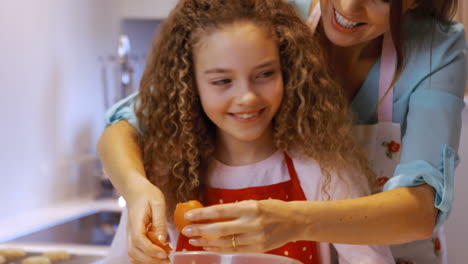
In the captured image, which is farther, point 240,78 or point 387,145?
point 387,145

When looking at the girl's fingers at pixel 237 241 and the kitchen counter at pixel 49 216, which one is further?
the kitchen counter at pixel 49 216

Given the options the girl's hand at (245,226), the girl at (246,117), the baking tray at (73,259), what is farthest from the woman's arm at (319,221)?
the baking tray at (73,259)

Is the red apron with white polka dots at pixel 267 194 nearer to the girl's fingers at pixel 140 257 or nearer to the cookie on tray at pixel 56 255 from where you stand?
the girl's fingers at pixel 140 257

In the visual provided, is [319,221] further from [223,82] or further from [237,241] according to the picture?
[223,82]

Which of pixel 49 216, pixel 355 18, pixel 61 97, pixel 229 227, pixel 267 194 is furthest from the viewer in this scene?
pixel 61 97

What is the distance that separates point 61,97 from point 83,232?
0.53 metres

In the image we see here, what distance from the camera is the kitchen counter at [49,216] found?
1864 millimetres

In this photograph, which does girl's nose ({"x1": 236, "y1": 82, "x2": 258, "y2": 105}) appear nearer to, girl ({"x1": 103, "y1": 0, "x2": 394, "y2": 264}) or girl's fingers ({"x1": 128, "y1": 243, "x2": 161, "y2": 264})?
girl ({"x1": 103, "y1": 0, "x2": 394, "y2": 264})

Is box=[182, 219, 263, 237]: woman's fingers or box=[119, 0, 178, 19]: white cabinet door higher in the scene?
box=[119, 0, 178, 19]: white cabinet door

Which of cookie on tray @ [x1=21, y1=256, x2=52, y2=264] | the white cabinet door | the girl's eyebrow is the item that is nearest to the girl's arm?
the girl's eyebrow

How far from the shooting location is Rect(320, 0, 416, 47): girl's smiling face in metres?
0.99

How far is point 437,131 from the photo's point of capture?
971 mm

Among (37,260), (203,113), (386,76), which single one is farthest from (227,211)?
(37,260)

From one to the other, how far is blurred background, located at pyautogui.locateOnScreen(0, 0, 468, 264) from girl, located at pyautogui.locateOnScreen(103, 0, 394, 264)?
2.16ft
